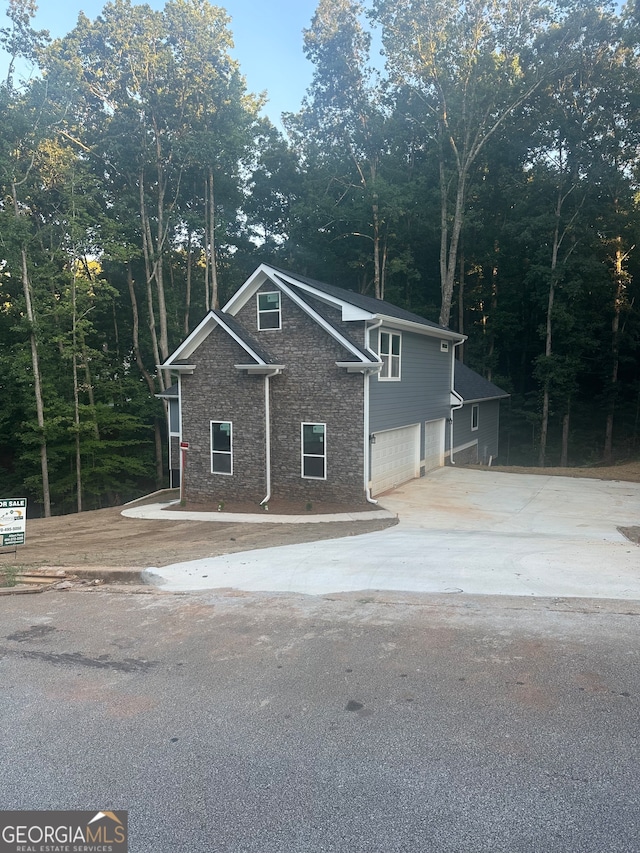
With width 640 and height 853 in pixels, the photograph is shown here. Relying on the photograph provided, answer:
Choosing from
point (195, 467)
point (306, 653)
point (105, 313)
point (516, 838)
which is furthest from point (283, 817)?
point (105, 313)

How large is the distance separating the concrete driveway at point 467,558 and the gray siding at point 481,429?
363 inches

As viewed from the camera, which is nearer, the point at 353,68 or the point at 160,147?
the point at 160,147

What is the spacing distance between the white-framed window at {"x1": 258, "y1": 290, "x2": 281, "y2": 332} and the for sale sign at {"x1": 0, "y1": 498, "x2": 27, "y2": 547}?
370 inches

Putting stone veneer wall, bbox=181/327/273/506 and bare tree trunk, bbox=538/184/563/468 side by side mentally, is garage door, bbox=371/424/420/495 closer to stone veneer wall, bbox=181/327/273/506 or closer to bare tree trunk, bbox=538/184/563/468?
stone veneer wall, bbox=181/327/273/506

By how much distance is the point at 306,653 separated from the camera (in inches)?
218

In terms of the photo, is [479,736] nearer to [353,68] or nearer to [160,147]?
[160,147]

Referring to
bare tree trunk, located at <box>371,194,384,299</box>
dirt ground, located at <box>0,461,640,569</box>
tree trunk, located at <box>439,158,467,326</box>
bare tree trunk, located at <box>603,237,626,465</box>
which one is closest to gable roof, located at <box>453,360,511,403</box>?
tree trunk, located at <box>439,158,467,326</box>

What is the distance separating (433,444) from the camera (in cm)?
2250

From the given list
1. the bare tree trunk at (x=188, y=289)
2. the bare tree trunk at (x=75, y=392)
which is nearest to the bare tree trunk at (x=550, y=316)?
the bare tree trunk at (x=188, y=289)

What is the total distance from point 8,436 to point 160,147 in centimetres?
1704

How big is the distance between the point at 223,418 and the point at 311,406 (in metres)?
3.14

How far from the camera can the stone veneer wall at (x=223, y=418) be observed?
702 inches

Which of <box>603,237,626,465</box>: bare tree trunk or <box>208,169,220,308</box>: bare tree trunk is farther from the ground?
<box>208,169,220,308</box>: bare tree trunk

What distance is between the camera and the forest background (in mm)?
26016
